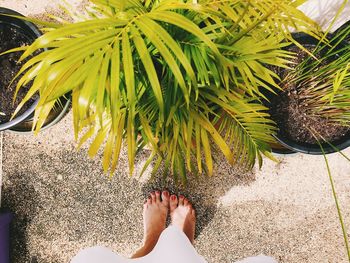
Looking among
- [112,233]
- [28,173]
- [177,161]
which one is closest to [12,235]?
[28,173]

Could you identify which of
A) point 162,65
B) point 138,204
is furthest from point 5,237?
point 162,65

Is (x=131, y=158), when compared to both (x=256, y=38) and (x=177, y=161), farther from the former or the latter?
(x=256, y=38)

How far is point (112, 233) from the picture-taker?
172cm

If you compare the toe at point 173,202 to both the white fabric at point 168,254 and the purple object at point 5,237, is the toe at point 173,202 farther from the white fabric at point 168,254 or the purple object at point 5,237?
the purple object at point 5,237

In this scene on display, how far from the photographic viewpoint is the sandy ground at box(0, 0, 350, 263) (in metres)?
1.67

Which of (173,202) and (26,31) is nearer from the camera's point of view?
(26,31)

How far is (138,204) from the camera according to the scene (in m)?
1.73

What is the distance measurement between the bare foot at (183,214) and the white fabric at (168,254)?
5.3 inches

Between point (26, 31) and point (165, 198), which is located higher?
point (26, 31)

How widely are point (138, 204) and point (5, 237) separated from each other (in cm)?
54

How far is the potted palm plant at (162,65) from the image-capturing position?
788 mm

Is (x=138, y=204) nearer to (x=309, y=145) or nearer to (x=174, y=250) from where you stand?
(x=174, y=250)

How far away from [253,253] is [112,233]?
592 mm

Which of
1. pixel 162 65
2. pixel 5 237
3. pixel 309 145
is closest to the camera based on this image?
pixel 162 65
